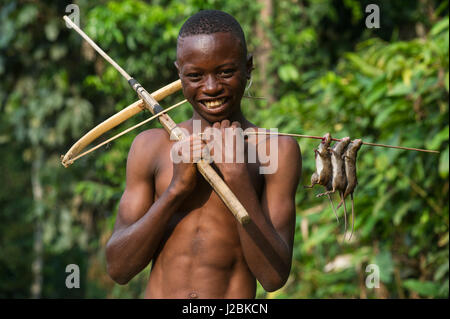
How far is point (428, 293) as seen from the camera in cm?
460

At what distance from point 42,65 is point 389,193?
23.0 ft

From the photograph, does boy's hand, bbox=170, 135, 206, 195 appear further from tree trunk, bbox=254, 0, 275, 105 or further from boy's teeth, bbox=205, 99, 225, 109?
tree trunk, bbox=254, 0, 275, 105

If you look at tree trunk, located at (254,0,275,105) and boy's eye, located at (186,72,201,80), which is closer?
boy's eye, located at (186,72,201,80)

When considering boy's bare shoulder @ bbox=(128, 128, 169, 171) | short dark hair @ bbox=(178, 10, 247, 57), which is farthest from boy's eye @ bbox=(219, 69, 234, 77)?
boy's bare shoulder @ bbox=(128, 128, 169, 171)

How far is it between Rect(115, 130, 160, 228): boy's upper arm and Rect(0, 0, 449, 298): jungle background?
3.08 ft

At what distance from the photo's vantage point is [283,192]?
219 centimetres

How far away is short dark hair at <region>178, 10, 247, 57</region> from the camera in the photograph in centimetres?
213

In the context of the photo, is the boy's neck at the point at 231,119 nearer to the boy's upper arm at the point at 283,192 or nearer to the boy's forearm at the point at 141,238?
the boy's upper arm at the point at 283,192

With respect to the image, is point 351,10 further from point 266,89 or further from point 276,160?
point 276,160

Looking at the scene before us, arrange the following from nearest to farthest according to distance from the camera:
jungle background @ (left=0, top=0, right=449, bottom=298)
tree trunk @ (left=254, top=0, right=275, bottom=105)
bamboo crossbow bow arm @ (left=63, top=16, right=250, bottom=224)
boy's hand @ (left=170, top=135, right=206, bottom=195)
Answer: bamboo crossbow bow arm @ (left=63, top=16, right=250, bottom=224)
boy's hand @ (left=170, top=135, right=206, bottom=195)
jungle background @ (left=0, top=0, right=449, bottom=298)
tree trunk @ (left=254, top=0, right=275, bottom=105)

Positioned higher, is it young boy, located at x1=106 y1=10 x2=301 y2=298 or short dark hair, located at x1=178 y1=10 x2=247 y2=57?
short dark hair, located at x1=178 y1=10 x2=247 y2=57

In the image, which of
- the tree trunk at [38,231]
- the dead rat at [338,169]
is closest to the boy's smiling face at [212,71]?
the dead rat at [338,169]

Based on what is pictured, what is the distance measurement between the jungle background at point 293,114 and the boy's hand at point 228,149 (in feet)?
3.31
